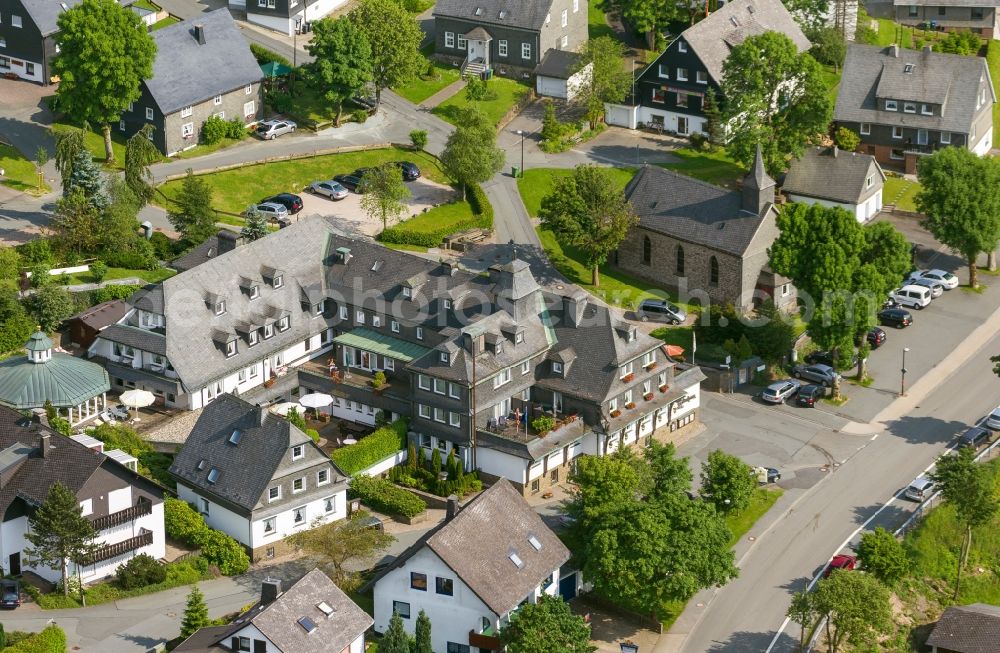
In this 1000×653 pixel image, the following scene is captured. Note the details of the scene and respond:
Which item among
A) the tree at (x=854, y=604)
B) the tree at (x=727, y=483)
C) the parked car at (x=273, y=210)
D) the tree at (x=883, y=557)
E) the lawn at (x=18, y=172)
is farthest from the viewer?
the lawn at (x=18, y=172)

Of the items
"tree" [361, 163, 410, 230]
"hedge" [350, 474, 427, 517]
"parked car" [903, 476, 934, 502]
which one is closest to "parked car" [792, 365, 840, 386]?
"parked car" [903, 476, 934, 502]

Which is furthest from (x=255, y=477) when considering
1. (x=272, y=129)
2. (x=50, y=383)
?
(x=272, y=129)

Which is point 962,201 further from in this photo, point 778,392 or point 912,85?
point 778,392

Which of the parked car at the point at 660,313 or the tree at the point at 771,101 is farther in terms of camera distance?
the tree at the point at 771,101

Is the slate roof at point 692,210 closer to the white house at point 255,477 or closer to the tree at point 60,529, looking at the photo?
the white house at point 255,477

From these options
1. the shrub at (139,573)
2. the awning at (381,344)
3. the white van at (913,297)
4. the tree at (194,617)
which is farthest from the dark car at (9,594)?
the white van at (913,297)

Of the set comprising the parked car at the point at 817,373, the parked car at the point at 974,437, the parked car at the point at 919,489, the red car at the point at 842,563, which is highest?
the parked car at the point at 817,373

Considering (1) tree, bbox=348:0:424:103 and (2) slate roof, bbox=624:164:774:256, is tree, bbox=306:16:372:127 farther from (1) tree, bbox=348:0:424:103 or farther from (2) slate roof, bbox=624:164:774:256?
(2) slate roof, bbox=624:164:774:256
